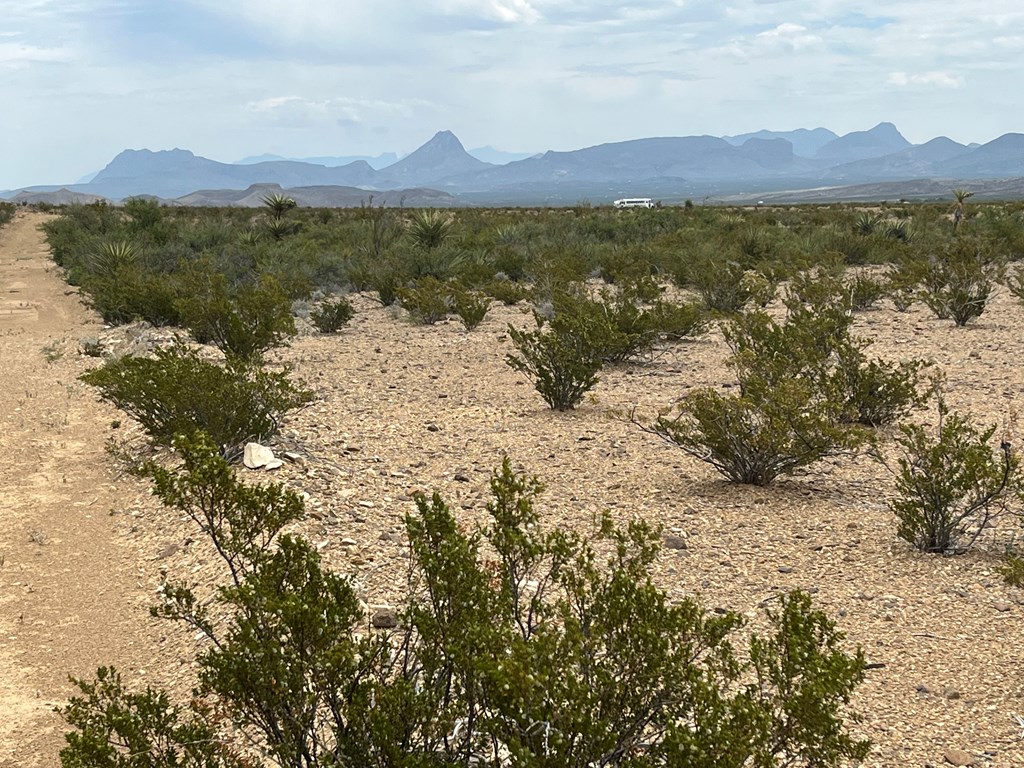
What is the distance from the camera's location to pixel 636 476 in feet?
24.6

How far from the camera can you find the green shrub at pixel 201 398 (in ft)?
25.0

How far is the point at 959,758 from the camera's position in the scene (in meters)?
3.58

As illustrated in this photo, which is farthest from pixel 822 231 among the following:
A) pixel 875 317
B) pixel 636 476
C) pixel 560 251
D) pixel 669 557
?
pixel 669 557

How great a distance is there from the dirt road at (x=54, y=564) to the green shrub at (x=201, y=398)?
2.32 ft

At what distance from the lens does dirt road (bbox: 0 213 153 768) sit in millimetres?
4570

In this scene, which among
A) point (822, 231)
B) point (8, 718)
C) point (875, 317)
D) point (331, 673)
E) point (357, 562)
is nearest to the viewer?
point (331, 673)

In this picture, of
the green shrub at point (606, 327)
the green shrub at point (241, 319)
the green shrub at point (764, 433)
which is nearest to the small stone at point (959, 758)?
the green shrub at point (764, 433)

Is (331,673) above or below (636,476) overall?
above

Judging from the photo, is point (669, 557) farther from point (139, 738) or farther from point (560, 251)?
point (560, 251)

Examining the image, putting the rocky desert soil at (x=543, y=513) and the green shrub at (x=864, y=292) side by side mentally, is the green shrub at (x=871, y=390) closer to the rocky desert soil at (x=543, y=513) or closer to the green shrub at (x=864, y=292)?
the rocky desert soil at (x=543, y=513)

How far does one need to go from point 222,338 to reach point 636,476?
26.9 feet

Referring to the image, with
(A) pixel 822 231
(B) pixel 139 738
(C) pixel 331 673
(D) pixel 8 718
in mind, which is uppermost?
(A) pixel 822 231

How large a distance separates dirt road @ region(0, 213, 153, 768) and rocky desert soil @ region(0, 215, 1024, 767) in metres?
0.02

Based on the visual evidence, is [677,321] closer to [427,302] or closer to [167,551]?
[427,302]
